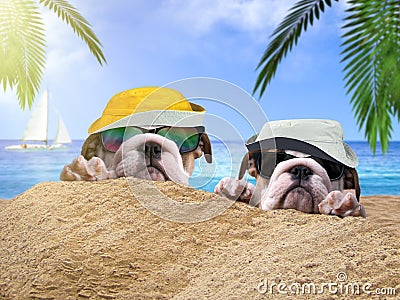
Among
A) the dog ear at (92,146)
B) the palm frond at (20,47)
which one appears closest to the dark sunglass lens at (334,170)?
the dog ear at (92,146)

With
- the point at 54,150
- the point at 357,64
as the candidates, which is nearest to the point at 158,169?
the point at 357,64

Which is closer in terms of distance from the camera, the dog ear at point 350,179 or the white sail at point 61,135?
the dog ear at point 350,179

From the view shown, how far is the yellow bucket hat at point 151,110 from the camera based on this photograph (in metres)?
2.95

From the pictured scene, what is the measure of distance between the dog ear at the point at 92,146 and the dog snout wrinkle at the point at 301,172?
1283 millimetres

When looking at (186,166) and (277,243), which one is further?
(186,166)

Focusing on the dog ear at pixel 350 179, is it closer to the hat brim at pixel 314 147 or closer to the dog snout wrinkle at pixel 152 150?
the hat brim at pixel 314 147

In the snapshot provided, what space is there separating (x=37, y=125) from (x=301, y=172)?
10.3 meters

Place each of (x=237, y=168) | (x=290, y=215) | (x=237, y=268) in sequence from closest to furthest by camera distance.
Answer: (x=237, y=268) < (x=290, y=215) < (x=237, y=168)

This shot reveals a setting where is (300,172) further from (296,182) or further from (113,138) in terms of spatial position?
(113,138)

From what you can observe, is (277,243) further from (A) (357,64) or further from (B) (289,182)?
(A) (357,64)

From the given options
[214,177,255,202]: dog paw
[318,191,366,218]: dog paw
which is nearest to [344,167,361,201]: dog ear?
[318,191,366,218]: dog paw

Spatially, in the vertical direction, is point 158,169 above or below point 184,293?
above

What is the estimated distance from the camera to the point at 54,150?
1470 centimetres

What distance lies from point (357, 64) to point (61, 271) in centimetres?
335
